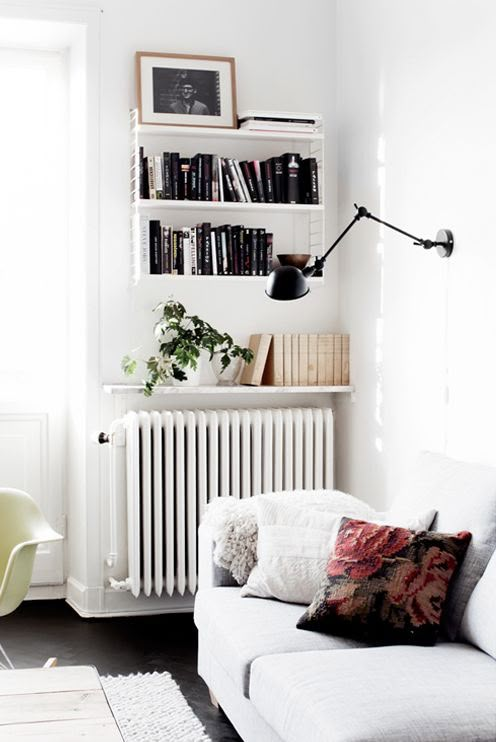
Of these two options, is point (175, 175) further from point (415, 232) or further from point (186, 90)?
point (415, 232)

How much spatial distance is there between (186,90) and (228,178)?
0.43 m

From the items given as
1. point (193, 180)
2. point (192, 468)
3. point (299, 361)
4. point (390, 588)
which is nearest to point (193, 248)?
point (193, 180)

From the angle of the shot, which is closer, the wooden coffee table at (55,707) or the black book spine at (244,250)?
the wooden coffee table at (55,707)

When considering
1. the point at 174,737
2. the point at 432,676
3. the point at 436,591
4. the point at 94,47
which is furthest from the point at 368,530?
the point at 94,47

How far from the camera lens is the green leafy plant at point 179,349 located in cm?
427

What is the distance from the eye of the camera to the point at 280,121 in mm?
4379

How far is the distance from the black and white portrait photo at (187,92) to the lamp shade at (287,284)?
1.23m

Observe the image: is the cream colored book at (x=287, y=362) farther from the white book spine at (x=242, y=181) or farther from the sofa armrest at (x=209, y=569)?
the sofa armrest at (x=209, y=569)

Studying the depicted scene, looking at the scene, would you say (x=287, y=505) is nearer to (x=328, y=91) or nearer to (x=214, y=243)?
(x=214, y=243)

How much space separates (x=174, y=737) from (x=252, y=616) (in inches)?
20.5

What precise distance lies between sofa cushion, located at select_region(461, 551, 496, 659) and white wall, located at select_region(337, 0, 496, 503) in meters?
0.65

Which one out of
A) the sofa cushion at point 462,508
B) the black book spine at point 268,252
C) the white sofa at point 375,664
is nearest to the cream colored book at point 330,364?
Answer: the black book spine at point 268,252

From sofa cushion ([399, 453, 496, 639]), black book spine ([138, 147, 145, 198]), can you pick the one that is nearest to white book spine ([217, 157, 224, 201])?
black book spine ([138, 147, 145, 198])

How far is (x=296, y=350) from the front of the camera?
177 inches
